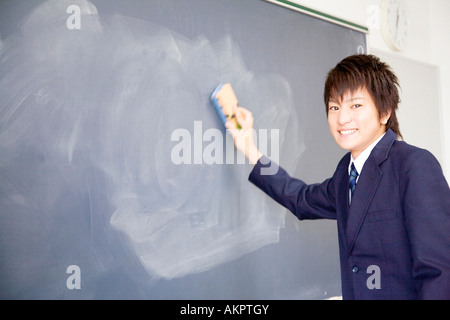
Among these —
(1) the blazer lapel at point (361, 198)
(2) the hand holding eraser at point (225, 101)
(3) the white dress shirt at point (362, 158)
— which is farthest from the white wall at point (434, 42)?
(1) the blazer lapel at point (361, 198)

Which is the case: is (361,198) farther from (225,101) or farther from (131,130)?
(131,130)

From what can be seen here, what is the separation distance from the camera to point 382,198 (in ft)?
3.92

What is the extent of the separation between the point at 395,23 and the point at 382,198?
1.99 metres

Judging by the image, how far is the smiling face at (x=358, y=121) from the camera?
1.30 meters

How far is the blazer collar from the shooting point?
3.99 ft

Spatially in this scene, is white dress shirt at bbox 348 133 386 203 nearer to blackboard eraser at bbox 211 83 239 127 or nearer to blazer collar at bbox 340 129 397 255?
blazer collar at bbox 340 129 397 255

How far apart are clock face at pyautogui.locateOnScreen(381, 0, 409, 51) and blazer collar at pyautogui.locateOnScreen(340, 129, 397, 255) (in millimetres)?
1696

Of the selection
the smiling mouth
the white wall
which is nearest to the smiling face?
the smiling mouth

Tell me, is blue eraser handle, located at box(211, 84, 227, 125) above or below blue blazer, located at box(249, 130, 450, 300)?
above

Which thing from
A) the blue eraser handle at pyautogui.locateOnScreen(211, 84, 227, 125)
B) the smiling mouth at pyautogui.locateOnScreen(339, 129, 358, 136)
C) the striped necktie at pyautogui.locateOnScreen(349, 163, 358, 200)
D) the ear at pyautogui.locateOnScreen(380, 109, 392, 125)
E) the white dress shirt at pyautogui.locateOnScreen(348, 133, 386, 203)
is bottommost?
the striped necktie at pyautogui.locateOnScreen(349, 163, 358, 200)

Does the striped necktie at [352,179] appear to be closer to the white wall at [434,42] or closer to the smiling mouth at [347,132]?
the smiling mouth at [347,132]

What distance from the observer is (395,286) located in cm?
116

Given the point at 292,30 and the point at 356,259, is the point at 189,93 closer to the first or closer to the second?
the point at 292,30

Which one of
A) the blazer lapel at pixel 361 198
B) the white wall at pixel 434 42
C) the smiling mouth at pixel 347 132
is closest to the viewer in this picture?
the blazer lapel at pixel 361 198
